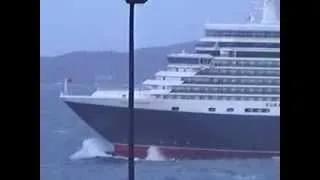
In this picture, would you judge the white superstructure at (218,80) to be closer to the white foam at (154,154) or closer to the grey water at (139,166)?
the white foam at (154,154)

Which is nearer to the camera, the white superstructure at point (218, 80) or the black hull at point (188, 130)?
the white superstructure at point (218, 80)

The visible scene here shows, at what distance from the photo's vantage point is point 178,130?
12250 millimetres

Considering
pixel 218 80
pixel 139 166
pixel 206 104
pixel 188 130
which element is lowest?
pixel 139 166

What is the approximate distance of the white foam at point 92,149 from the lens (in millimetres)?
12555

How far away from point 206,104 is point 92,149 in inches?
87.4

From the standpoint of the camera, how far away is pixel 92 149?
13.1 meters

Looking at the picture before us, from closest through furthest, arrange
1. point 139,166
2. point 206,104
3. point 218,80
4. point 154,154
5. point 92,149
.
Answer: point 139,166 < point 154,154 < point 206,104 < point 218,80 < point 92,149

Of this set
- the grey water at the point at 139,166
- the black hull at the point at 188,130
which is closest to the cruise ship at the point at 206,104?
the black hull at the point at 188,130

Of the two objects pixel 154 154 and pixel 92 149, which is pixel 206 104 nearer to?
pixel 154 154

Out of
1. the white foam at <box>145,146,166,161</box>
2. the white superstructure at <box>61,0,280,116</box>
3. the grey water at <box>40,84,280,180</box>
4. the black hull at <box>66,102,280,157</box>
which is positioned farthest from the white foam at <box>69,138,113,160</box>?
the white superstructure at <box>61,0,280,116</box>

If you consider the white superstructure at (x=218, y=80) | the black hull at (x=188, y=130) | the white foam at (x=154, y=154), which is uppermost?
the white superstructure at (x=218, y=80)

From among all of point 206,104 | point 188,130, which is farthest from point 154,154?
point 206,104
